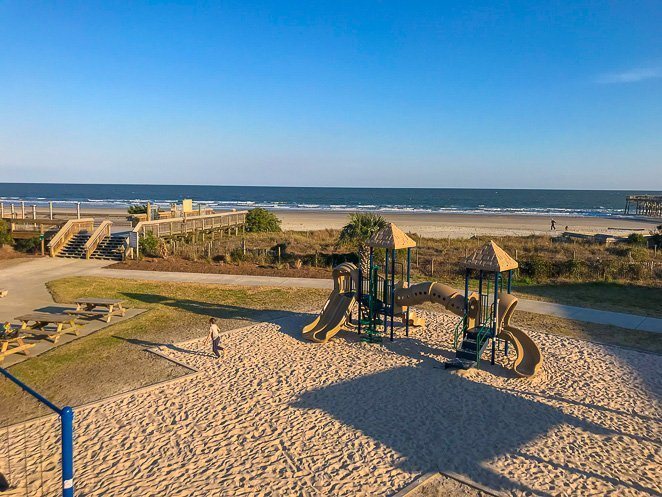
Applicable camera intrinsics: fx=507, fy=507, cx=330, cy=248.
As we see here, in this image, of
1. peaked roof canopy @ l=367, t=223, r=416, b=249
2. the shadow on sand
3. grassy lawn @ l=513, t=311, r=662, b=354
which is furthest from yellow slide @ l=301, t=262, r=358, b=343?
grassy lawn @ l=513, t=311, r=662, b=354

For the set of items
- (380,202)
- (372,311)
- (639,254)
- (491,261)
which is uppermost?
(491,261)

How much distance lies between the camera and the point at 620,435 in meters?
8.48

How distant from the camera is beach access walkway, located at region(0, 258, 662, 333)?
1570 cm

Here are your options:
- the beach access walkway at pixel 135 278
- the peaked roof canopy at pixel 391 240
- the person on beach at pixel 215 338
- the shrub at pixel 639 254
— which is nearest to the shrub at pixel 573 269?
the shrub at pixel 639 254

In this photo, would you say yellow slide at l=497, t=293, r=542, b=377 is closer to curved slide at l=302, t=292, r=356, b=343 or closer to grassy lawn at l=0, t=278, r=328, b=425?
curved slide at l=302, t=292, r=356, b=343

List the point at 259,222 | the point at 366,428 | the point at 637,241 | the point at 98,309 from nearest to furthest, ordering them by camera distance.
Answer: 1. the point at 366,428
2. the point at 98,309
3. the point at 637,241
4. the point at 259,222

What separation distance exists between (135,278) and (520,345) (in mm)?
16349

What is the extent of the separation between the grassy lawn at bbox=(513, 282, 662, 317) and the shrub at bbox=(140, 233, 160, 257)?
59.5 ft

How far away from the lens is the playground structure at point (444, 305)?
1147 cm

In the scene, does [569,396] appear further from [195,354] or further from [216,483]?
[195,354]

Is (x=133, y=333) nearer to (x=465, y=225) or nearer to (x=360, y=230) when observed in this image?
(x=360, y=230)

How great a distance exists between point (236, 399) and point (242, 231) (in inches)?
1195

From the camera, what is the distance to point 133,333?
1398cm

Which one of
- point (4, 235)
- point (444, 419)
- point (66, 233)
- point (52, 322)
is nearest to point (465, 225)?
point (66, 233)
